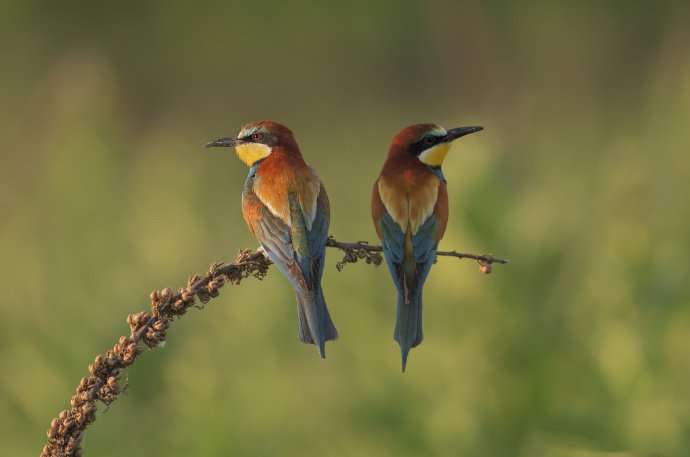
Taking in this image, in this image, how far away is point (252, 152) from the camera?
2342mm

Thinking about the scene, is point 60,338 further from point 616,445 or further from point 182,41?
point 182,41

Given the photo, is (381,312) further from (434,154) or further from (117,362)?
(117,362)

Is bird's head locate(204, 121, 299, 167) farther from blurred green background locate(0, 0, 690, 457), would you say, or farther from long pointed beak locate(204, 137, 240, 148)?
blurred green background locate(0, 0, 690, 457)

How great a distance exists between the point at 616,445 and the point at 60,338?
2.00 metres

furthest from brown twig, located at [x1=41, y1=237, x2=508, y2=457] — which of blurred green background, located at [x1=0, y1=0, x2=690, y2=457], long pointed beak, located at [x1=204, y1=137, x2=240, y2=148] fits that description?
blurred green background, located at [x1=0, y1=0, x2=690, y2=457]

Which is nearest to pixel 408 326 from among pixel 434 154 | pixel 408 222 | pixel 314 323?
pixel 314 323

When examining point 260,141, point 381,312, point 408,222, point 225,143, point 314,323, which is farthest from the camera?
point 381,312

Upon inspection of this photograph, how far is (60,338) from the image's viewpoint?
4359 millimetres

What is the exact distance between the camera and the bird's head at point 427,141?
2.19m

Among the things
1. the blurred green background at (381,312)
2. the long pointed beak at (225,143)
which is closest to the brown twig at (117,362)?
the long pointed beak at (225,143)

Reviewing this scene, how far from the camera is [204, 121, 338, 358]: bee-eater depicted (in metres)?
1.77

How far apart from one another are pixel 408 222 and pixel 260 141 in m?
0.49

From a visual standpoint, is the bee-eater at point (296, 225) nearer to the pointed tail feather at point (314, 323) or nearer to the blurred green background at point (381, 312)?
the pointed tail feather at point (314, 323)

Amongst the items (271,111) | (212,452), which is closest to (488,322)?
(212,452)
